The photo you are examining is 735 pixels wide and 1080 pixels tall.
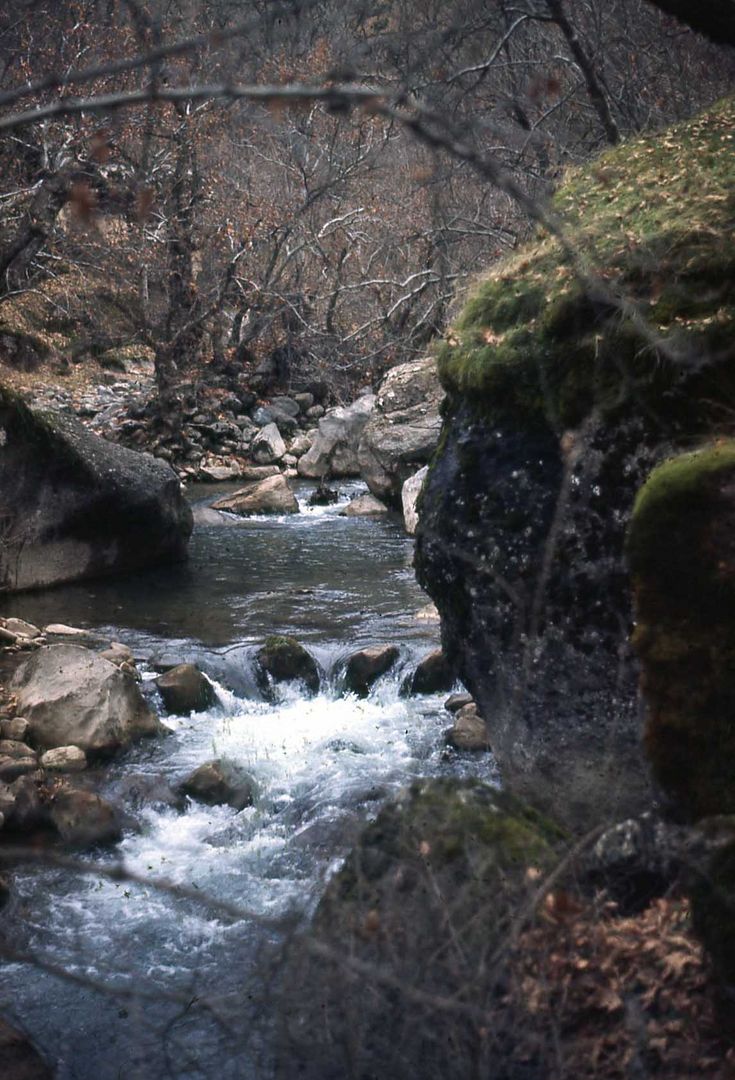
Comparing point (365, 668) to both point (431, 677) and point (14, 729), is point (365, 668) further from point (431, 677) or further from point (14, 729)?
point (14, 729)

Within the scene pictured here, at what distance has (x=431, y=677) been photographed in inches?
316

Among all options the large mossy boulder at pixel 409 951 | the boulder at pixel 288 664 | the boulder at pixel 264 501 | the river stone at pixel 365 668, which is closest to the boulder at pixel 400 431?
the boulder at pixel 264 501

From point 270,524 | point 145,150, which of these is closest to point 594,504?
point 270,524

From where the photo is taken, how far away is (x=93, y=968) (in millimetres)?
4840

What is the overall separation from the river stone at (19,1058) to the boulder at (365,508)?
33.4 feet

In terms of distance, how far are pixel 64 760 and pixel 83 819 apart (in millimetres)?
765

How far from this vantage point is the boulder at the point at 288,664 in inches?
318

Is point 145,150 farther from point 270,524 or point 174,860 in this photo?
point 174,860

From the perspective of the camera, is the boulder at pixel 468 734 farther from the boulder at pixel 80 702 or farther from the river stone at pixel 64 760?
the river stone at pixel 64 760

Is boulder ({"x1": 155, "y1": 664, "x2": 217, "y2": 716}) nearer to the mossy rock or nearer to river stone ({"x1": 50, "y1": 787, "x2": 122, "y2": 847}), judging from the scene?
river stone ({"x1": 50, "y1": 787, "x2": 122, "y2": 847})

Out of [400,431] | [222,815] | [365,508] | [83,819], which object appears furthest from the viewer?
[365,508]

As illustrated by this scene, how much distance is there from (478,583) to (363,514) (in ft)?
28.0

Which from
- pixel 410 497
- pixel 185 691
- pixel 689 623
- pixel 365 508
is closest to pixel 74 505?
pixel 185 691

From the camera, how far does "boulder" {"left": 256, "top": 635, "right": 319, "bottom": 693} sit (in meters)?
8.09
